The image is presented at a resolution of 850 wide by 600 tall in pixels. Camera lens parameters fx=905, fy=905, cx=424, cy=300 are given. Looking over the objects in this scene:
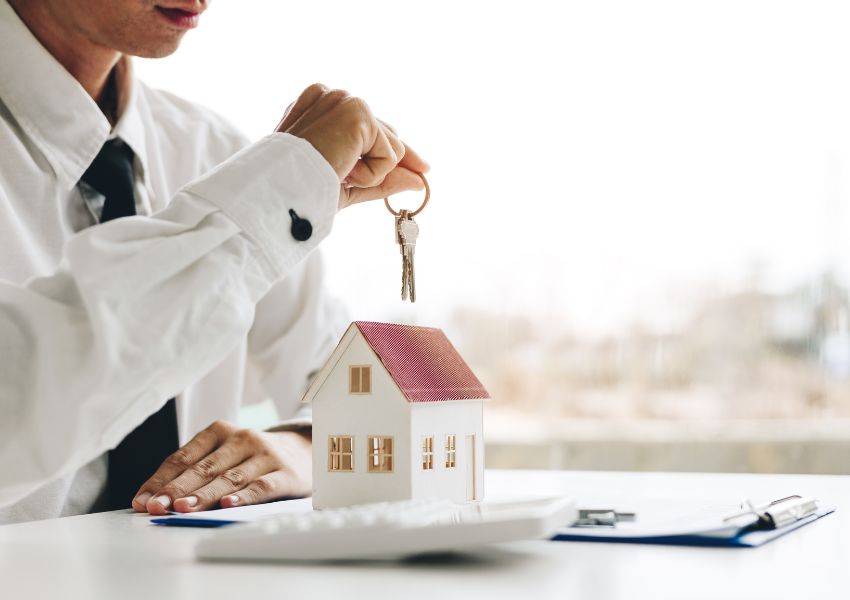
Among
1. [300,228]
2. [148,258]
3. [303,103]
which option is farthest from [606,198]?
[148,258]

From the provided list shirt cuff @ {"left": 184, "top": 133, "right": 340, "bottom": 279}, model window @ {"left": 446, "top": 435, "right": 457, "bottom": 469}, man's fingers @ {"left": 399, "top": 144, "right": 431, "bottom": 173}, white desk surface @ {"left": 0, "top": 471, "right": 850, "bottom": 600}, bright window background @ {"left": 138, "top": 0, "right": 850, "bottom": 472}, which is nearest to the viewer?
white desk surface @ {"left": 0, "top": 471, "right": 850, "bottom": 600}

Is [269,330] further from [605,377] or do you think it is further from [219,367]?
[605,377]

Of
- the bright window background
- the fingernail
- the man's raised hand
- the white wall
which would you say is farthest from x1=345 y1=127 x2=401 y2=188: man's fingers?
the bright window background

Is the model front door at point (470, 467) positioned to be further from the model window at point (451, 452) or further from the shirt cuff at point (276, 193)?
the shirt cuff at point (276, 193)

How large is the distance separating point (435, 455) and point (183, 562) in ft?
0.93

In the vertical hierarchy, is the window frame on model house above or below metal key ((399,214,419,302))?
below

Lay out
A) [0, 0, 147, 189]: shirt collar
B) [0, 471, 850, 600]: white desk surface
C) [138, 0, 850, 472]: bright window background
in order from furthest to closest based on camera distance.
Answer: [138, 0, 850, 472]: bright window background
[0, 0, 147, 189]: shirt collar
[0, 471, 850, 600]: white desk surface

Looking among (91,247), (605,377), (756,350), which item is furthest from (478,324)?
(91,247)

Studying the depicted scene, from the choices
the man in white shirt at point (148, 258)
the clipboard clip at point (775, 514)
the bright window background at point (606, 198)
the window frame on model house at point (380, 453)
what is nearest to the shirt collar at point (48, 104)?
the man in white shirt at point (148, 258)

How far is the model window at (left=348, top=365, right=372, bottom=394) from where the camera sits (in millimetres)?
831

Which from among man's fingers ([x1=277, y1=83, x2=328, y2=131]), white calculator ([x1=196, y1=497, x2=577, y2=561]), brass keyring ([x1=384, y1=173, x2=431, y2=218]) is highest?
man's fingers ([x1=277, y1=83, x2=328, y2=131])

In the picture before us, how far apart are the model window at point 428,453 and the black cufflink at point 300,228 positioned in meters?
0.21

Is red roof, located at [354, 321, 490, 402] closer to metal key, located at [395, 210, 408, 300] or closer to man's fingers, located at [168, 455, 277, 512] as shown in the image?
metal key, located at [395, 210, 408, 300]

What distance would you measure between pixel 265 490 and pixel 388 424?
0.72 feet
